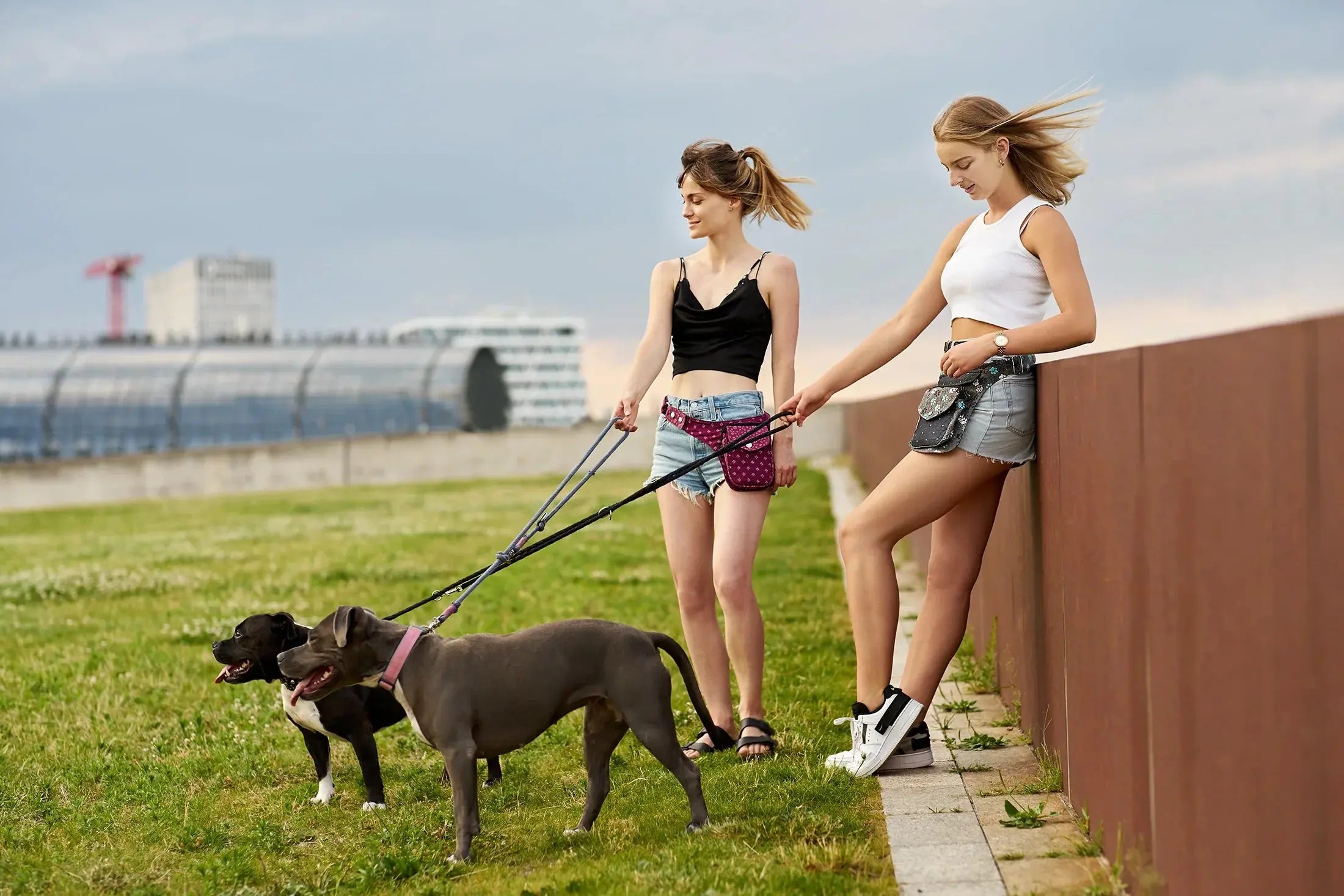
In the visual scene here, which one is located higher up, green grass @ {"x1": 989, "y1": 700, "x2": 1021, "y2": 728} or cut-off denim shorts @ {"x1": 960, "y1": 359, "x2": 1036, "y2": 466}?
cut-off denim shorts @ {"x1": 960, "y1": 359, "x2": 1036, "y2": 466}

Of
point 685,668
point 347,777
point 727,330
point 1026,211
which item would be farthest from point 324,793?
point 1026,211

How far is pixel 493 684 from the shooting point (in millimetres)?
4930

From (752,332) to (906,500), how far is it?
112cm

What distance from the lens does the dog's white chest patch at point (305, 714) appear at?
579cm

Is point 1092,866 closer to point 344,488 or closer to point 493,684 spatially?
point 493,684

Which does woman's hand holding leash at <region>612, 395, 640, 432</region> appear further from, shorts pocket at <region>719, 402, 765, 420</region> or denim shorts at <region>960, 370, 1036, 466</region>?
denim shorts at <region>960, 370, 1036, 466</region>

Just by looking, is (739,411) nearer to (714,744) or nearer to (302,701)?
(714,744)

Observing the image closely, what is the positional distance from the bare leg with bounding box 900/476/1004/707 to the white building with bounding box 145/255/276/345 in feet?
359

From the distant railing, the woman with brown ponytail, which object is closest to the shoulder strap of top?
the woman with brown ponytail

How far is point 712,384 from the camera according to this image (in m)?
6.12

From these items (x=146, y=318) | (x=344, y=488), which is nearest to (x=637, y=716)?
(x=344, y=488)

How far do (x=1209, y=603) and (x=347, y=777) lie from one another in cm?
407

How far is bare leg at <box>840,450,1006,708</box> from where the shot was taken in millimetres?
5336

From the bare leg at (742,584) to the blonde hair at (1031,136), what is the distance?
168 cm
